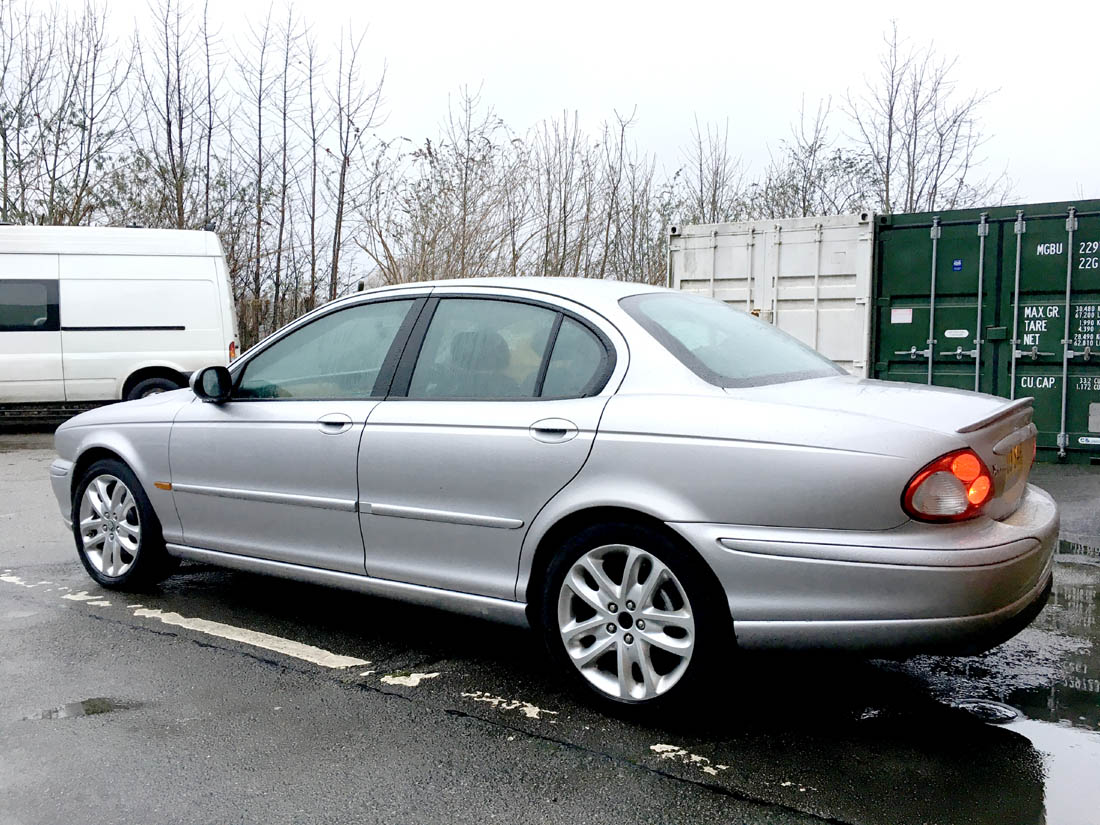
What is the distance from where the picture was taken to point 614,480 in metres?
3.37

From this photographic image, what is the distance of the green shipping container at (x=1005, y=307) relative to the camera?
30.6ft

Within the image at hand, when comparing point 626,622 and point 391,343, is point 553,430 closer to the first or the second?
point 626,622

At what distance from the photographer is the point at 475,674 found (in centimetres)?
393

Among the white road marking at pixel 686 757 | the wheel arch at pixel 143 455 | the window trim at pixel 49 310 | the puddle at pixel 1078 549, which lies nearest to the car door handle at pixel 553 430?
the white road marking at pixel 686 757

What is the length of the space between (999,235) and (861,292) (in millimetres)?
1383

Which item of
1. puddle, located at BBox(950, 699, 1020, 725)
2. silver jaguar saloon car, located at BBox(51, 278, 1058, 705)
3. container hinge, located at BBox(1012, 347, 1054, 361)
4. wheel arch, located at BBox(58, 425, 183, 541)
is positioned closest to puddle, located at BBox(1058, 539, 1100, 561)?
silver jaguar saloon car, located at BBox(51, 278, 1058, 705)

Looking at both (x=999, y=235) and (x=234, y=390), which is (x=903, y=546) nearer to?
(x=234, y=390)

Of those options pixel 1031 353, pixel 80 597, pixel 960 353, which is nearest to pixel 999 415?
pixel 80 597

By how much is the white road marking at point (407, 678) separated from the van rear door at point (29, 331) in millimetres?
10672

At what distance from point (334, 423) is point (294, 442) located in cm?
24

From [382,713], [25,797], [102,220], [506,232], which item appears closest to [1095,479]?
[382,713]

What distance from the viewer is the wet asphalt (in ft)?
9.31

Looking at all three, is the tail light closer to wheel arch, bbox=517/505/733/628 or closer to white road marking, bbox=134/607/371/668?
wheel arch, bbox=517/505/733/628

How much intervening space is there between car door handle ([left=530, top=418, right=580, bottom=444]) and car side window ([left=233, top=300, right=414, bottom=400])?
34.9 inches
